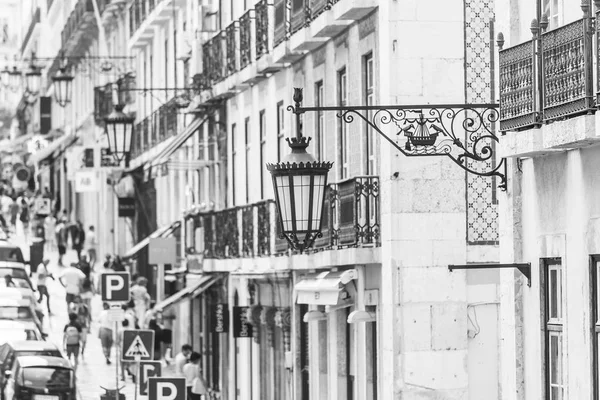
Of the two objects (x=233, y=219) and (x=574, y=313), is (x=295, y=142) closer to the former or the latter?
(x=574, y=313)

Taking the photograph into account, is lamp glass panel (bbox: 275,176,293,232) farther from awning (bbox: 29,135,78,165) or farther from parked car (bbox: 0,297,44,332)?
awning (bbox: 29,135,78,165)

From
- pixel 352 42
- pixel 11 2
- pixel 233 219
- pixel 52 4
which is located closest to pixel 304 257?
pixel 352 42

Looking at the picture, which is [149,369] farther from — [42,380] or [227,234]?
[227,234]

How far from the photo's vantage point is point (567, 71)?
15688mm

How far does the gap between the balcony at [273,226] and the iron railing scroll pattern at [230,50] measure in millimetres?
2409

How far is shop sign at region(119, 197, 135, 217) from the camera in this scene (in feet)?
179

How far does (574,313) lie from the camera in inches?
635

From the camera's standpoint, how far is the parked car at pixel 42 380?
33.9 meters

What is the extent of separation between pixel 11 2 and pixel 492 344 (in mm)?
134824

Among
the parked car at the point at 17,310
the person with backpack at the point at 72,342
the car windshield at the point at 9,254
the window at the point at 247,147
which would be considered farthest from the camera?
the car windshield at the point at 9,254

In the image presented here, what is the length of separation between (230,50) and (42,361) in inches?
234

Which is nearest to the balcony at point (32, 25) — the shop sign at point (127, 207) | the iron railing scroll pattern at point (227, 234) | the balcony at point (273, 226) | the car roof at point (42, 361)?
the shop sign at point (127, 207)

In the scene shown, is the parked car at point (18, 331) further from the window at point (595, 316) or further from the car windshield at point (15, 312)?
the window at point (595, 316)

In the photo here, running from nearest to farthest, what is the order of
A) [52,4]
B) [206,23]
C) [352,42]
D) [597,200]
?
[597,200] → [352,42] → [206,23] → [52,4]
